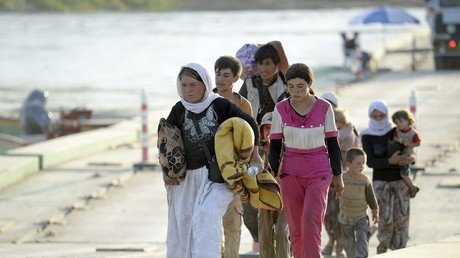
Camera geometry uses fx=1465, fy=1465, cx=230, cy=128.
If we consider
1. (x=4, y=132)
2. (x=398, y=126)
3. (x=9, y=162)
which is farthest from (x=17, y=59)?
(x=398, y=126)

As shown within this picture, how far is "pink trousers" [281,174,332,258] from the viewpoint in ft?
33.8

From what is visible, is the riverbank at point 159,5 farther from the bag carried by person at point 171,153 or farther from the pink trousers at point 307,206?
the bag carried by person at point 171,153

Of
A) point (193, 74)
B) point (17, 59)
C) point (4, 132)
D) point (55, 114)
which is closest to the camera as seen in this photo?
point (193, 74)

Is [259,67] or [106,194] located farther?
[106,194]

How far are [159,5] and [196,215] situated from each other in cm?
13612

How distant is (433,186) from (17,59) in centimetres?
6127

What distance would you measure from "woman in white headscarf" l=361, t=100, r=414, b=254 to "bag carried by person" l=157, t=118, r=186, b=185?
3337 millimetres

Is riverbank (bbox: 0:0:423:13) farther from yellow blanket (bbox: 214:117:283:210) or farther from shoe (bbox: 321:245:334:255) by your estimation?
yellow blanket (bbox: 214:117:283:210)

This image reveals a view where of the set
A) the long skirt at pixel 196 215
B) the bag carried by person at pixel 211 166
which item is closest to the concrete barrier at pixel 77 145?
the long skirt at pixel 196 215

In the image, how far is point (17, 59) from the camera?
3051 inches

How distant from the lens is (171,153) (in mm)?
9727

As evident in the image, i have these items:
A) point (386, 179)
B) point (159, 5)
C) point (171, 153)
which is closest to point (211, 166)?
point (171, 153)

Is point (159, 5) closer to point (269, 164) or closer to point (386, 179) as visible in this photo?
point (386, 179)

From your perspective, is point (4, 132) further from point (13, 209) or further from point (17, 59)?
point (17, 59)
